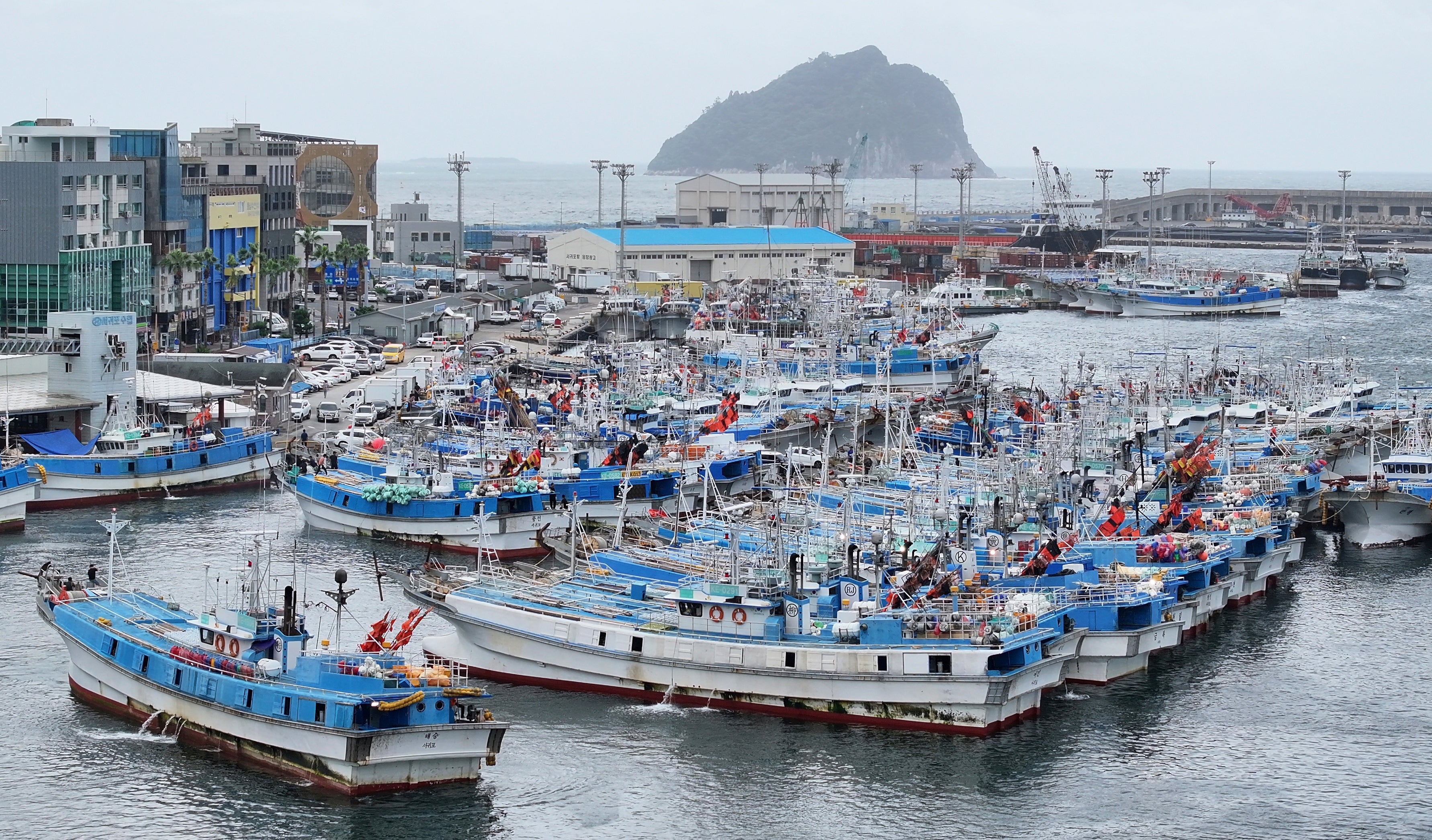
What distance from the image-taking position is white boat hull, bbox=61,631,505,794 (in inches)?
1302

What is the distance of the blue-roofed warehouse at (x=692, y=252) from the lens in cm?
12500

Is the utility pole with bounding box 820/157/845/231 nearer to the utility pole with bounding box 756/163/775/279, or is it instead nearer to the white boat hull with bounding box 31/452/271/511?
the utility pole with bounding box 756/163/775/279

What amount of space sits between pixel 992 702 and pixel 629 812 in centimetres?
824

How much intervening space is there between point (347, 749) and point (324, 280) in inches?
→ 2581

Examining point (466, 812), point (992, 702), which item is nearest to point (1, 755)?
point (466, 812)

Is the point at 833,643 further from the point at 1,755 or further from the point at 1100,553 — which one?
the point at 1,755

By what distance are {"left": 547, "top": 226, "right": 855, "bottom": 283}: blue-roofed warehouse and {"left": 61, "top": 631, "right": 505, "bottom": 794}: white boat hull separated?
9017 centimetres

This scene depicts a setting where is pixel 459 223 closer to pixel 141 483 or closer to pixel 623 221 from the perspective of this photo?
pixel 623 221

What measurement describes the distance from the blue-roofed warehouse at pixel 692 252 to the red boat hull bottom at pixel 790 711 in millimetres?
85302

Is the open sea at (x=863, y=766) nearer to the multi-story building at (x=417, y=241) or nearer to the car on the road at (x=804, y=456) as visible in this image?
the car on the road at (x=804, y=456)

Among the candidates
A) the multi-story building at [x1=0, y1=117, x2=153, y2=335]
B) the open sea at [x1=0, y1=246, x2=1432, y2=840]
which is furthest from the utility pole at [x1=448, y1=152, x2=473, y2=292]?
the open sea at [x1=0, y1=246, x2=1432, y2=840]

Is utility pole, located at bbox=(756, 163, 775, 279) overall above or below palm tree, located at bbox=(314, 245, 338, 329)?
above

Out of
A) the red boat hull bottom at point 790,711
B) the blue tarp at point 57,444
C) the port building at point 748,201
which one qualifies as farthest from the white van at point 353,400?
the port building at point 748,201

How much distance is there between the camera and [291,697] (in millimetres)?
33469
